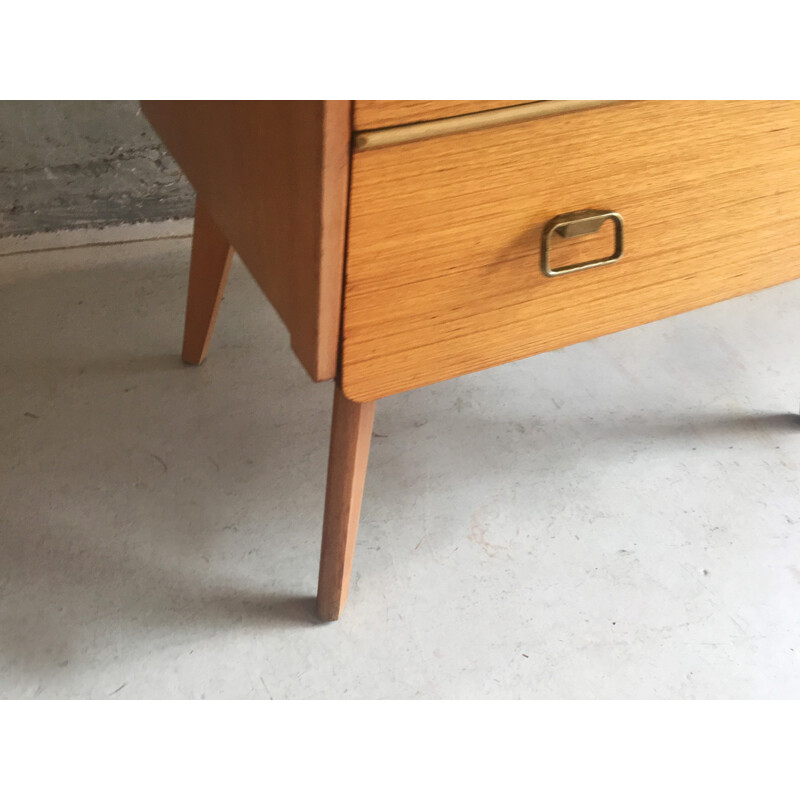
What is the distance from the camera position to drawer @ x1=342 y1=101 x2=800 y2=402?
1.72ft

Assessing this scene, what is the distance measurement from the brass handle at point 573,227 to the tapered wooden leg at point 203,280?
43 centimetres

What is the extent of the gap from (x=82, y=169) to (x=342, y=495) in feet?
2.39

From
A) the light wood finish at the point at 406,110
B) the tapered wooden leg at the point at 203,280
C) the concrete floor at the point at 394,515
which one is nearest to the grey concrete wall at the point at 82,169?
the concrete floor at the point at 394,515

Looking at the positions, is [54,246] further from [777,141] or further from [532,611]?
[777,141]

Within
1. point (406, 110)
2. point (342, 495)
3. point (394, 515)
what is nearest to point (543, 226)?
point (406, 110)

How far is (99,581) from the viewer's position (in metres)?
0.85

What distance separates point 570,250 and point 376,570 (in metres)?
0.42

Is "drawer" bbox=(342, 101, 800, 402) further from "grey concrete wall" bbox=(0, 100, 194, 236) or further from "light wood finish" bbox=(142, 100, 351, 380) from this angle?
"grey concrete wall" bbox=(0, 100, 194, 236)

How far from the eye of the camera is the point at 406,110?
0.47m

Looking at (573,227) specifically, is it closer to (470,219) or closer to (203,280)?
(470,219)

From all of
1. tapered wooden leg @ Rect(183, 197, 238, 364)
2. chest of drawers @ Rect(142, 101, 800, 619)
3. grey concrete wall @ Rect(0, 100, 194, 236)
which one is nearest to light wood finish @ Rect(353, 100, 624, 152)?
chest of drawers @ Rect(142, 101, 800, 619)

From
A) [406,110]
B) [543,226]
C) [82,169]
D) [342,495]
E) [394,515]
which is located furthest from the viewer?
[82,169]

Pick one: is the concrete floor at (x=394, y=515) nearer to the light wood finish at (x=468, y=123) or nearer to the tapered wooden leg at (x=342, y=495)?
the tapered wooden leg at (x=342, y=495)

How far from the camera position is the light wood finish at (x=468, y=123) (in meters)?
0.47
